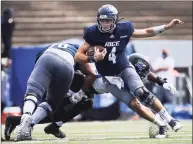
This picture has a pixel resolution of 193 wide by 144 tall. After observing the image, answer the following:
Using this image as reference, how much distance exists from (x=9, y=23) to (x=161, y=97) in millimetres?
3617

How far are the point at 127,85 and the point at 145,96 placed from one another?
0.75 ft

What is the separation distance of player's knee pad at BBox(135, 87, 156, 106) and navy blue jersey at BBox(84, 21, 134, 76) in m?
0.34

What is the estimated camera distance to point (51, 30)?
19641 millimetres

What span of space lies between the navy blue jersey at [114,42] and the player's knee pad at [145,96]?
0.34 m

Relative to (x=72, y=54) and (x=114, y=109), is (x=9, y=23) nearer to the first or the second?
(x=114, y=109)

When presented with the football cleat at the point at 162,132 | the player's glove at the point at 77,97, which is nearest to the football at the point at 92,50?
the player's glove at the point at 77,97

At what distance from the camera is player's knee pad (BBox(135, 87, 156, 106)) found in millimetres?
7824

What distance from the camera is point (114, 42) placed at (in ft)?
26.1

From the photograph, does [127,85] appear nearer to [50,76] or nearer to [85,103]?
[85,103]

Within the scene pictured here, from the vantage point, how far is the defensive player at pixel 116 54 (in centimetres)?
786

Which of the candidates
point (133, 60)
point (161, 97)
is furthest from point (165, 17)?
point (133, 60)

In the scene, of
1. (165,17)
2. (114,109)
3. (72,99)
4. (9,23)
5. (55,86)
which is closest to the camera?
(55,86)

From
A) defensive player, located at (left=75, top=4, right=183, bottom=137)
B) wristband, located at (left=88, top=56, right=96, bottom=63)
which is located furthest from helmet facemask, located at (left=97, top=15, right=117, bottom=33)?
wristband, located at (left=88, top=56, right=96, bottom=63)

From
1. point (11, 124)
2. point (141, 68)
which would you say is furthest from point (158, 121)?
point (11, 124)
